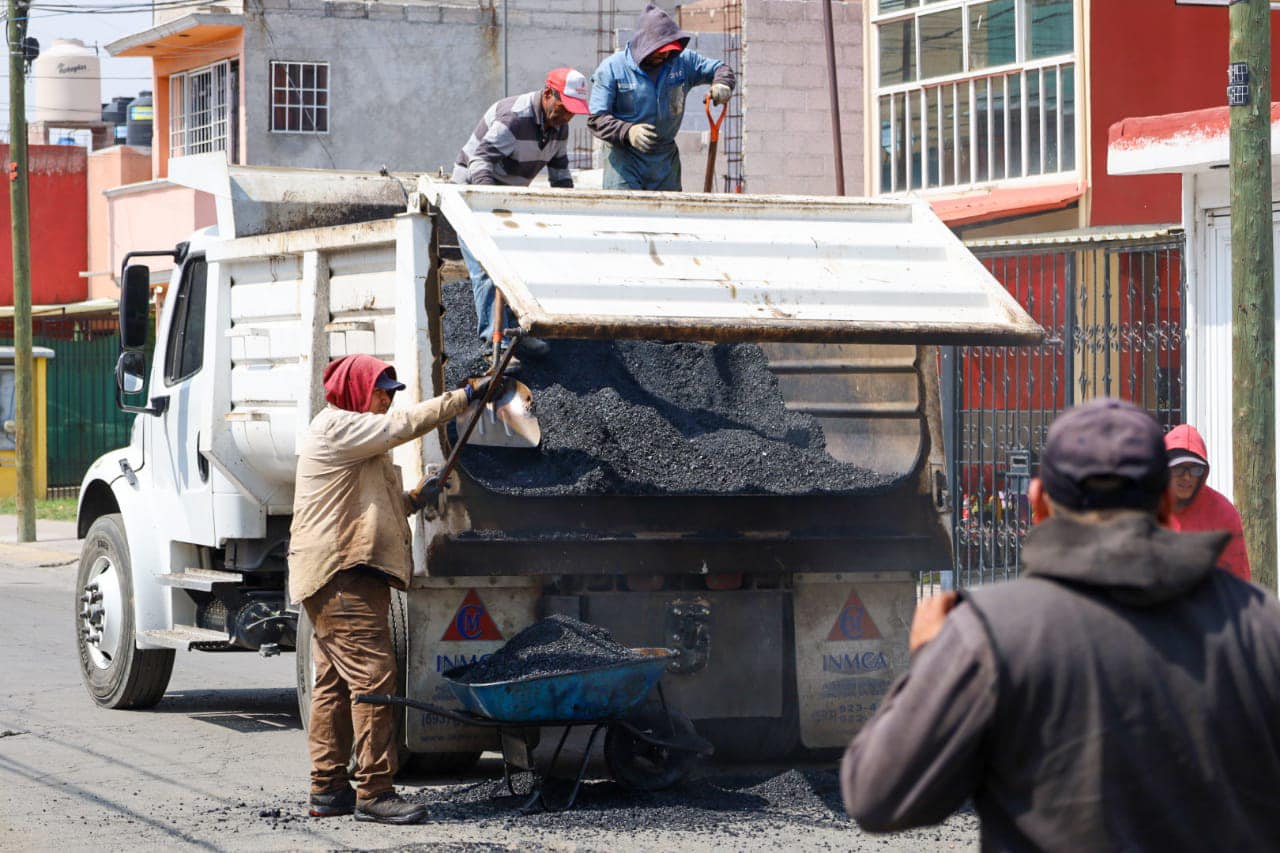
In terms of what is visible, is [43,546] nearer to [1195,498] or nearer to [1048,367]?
[1048,367]

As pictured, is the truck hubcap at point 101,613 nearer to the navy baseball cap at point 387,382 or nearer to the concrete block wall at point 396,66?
the navy baseball cap at point 387,382

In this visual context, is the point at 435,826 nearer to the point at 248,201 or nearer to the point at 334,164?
the point at 248,201

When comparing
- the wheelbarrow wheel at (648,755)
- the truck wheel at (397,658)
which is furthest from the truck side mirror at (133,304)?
the wheelbarrow wheel at (648,755)

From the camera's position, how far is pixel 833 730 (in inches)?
306

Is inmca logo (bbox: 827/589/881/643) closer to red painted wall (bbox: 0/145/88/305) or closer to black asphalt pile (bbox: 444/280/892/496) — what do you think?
black asphalt pile (bbox: 444/280/892/496)

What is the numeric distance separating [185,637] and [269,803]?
2.01m

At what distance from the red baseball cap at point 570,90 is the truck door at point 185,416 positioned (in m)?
2.00

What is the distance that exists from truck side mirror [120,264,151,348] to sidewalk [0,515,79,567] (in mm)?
9165

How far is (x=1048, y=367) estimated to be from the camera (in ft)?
41.0

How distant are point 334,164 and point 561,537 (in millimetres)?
21444

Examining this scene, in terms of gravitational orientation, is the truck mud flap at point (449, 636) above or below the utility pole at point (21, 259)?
below

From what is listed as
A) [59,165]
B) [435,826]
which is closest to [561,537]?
[435,826]

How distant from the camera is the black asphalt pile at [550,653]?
6777 millimetres

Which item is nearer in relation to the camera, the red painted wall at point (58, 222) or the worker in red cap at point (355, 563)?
the worker in red cap at point (355, 563)
